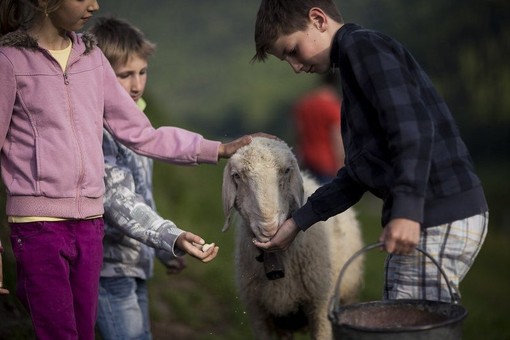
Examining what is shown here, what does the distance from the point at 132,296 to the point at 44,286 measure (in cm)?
121

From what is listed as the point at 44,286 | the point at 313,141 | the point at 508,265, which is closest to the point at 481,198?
the point at 44,286

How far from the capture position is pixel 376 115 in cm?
356

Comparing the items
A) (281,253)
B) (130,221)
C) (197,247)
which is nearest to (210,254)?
(197,247)

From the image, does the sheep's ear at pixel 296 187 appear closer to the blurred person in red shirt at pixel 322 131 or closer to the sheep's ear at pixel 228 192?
the sheep's ear at pixel 228 192

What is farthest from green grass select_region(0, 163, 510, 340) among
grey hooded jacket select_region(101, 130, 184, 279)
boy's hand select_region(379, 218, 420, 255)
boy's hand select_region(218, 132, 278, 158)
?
boy's hand select_region(379, 218, 420, 255)

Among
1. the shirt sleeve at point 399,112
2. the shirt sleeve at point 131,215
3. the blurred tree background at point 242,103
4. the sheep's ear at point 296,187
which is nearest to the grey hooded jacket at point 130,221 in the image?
the shirt sleeve at point 131,215

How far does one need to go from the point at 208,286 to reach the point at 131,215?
14.0 ft

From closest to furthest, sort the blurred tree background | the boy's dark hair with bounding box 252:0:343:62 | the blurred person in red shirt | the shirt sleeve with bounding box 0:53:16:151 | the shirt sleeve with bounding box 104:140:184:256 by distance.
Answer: the shirt sleeve with bounding box 0:53:16:151 < the boy's dark hair with bounding box 252:0:343:62 < the shirt sleeve with bounding box 104:140:184:256 < the blurred tree background < the blurred person in red shirt

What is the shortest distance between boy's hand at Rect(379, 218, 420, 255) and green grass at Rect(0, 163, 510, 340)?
234 centimetres

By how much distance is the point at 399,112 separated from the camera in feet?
11.0

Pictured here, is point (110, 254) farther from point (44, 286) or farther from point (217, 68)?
point (217, 68)

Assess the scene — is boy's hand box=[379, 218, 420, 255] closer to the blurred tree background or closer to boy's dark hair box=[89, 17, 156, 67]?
the blurred tree background

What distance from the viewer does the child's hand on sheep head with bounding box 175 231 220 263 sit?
3852 millimetres

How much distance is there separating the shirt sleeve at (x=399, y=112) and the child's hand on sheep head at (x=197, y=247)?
855 mm
